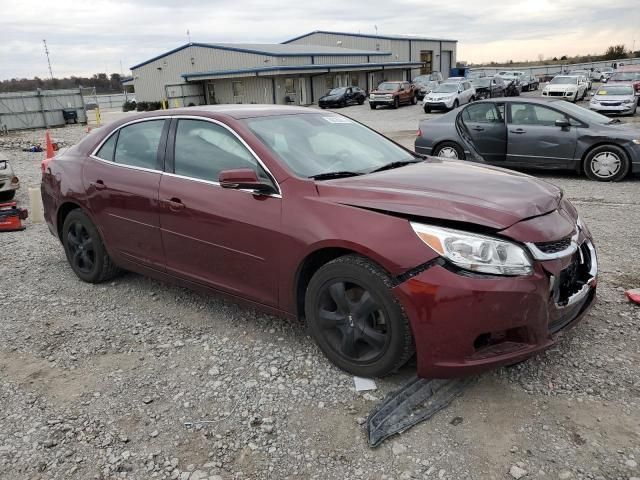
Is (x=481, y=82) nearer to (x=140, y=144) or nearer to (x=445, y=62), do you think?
(x=140, y=144)

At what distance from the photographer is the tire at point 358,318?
2.92 metres

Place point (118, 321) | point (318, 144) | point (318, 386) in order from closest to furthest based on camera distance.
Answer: point (318, 386) < point (318, 144) < point (118, 321)

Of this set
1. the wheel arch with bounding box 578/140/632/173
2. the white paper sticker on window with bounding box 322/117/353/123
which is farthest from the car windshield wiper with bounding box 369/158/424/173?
the wheel arch with bounding box 578/140/632/173

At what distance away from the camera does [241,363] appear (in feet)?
11.5

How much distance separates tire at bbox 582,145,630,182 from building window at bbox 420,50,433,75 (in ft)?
201

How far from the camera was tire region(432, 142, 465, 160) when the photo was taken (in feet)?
33.6

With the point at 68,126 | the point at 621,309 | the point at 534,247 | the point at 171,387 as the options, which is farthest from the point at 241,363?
the point at 68,126

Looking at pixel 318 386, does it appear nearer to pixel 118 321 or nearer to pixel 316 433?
pixel 316 433

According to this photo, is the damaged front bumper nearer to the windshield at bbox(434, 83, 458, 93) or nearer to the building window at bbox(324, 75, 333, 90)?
the windshield at bbox(434, 83, 458, 93)

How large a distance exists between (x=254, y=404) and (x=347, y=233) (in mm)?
1119

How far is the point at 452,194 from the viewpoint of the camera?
9.95 ft

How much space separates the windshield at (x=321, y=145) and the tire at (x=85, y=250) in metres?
1.98

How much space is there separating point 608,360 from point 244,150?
270 centimetres

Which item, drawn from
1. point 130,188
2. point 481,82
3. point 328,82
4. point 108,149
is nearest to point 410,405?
point 130,188
